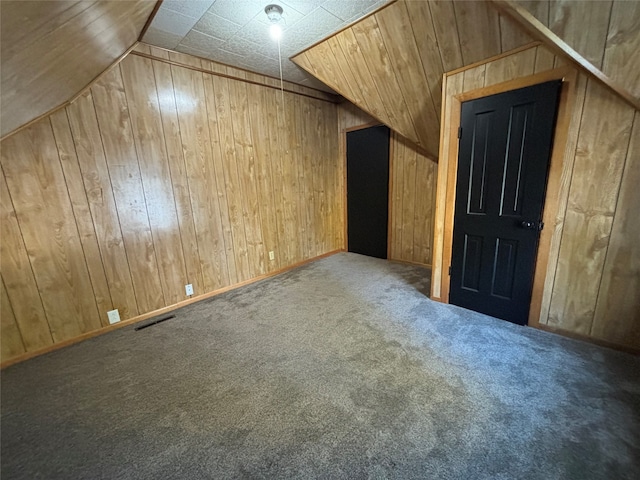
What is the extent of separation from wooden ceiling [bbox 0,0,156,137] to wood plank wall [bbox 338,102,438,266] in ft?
9.93

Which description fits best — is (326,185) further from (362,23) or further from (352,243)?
(362,23)

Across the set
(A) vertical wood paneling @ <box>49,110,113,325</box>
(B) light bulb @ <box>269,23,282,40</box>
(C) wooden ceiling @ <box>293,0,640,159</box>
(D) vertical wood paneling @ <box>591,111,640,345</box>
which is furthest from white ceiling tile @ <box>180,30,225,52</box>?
(D) vertical wood paneling @ <box>591,111,640,345</box>

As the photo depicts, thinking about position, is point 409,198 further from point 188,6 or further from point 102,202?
point 102,202

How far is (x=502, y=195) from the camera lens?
2.10 m

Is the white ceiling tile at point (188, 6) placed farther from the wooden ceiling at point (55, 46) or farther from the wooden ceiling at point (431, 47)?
the wooden ceiling at point (431, 47)

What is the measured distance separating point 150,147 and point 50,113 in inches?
26.5

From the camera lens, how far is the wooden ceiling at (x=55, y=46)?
973mm

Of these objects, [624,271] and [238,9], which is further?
[238,9]

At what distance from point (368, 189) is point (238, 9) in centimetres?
281

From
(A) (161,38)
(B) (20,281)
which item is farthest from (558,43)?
(B) (20,281)

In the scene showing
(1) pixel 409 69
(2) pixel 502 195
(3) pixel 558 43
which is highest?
(1) pixel 409 69

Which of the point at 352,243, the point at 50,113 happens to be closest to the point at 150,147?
the point at 50,113

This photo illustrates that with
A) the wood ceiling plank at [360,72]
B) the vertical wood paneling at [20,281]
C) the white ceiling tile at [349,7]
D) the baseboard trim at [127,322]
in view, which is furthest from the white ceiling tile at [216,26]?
the baseboard trim at [127,322]

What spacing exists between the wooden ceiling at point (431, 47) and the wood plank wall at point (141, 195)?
1137 millimetres
